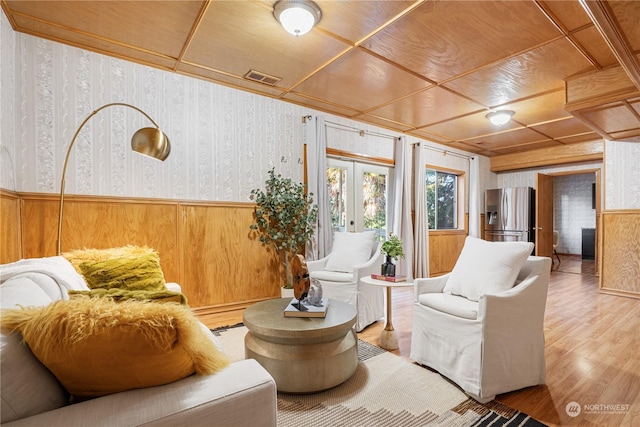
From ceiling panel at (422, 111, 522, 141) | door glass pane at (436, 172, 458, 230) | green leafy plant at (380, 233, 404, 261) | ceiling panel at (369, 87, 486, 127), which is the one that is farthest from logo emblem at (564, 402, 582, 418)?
door glass pane at (436, 172, 458, 230)

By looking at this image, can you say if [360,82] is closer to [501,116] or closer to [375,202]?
[501,116]

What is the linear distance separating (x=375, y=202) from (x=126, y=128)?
363cm

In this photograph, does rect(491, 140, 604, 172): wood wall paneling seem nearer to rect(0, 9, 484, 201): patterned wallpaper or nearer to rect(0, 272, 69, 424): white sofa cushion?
rect(0, 9, 484, 201): patterned wallpaper

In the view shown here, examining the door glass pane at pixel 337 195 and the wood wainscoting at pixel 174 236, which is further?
the door glass pane at pixel 337 195

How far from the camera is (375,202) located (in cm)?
535

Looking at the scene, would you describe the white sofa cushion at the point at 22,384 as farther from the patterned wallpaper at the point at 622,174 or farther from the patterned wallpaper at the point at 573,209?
the patterned wallpaper at the point at 573,209

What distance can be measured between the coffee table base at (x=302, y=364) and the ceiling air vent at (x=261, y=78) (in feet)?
8.81

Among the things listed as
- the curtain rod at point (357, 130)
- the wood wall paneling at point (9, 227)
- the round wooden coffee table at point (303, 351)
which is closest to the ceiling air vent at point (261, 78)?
the curtain rod at point (357, 130)

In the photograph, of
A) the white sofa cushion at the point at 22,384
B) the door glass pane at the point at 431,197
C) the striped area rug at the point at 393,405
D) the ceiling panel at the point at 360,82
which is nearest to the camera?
the white sofa cushion at the point at 22,384

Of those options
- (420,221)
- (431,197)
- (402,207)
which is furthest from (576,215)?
(402,207)

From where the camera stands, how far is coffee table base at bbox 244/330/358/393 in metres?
1.92

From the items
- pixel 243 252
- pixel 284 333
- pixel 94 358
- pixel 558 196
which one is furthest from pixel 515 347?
pixel 558 196

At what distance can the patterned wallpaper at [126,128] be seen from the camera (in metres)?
2.67

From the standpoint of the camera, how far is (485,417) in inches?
69.9
